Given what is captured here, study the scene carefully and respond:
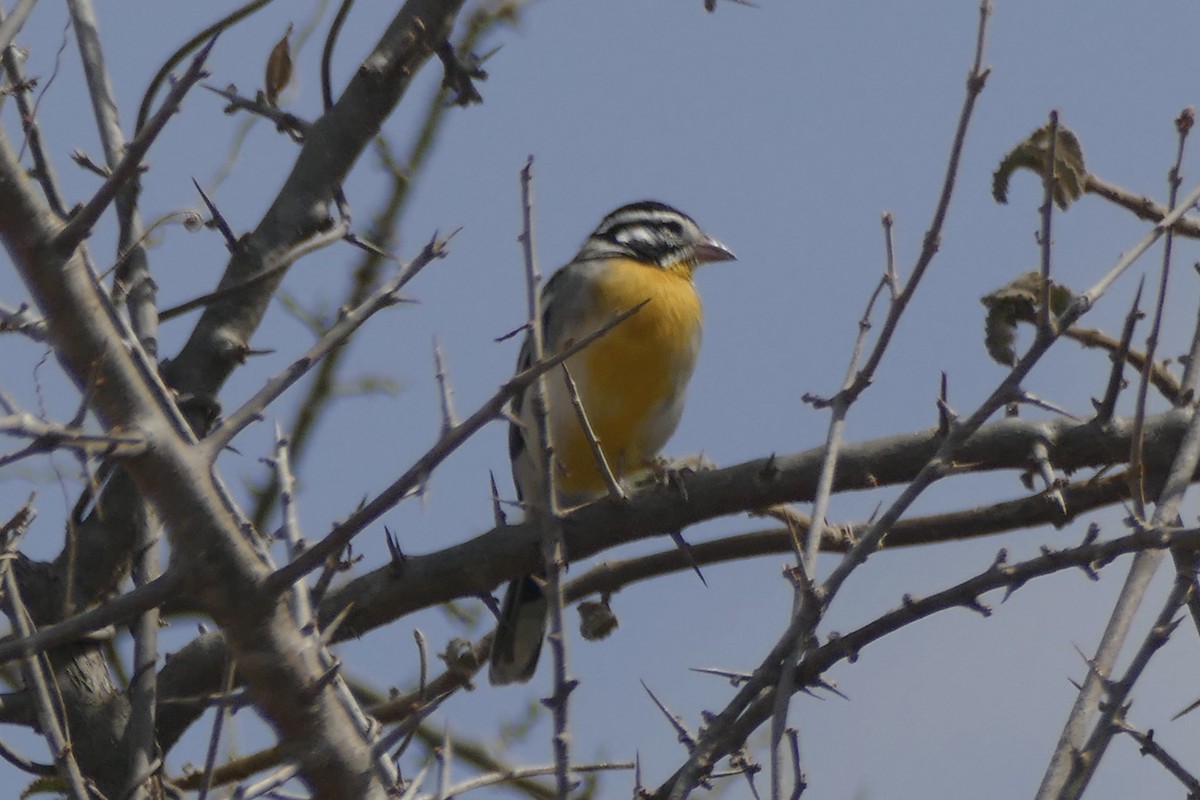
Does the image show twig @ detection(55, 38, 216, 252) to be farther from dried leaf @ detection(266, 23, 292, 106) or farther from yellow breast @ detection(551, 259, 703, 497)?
yellow breast @ detection(551, 259, 703, 497)

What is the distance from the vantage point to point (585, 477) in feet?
24.7

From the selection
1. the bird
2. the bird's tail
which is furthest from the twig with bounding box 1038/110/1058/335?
the bird's tail

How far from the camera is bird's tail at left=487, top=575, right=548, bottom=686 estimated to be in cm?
696

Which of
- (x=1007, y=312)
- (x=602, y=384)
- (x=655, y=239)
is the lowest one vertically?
(x=1007, y=312)

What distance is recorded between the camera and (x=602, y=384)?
23.4 feet

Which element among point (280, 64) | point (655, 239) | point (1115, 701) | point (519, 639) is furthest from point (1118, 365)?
point (655, 239)

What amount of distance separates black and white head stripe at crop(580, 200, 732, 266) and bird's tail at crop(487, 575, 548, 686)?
76.2 inches

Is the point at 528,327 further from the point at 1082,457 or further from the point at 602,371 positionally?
the point at 602,371

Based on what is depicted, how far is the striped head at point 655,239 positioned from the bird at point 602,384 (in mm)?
217

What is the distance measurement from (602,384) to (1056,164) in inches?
126

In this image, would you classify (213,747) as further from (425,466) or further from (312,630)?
(425,466)

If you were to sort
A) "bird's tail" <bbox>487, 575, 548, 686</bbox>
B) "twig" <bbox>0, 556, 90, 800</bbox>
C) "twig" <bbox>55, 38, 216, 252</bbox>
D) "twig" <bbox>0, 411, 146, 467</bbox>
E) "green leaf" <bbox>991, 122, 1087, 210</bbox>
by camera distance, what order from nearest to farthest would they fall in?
"twig" <bbox>0, 411, 146, 467</bbox>
"twig" <bbox>55, 38, 216, 252</bbox>
"twig" <bbox>0, 556, 90, 800</bbox>
"green leaf" <bbox>991, 122, 1087, 210</bbox>
"bird's tail" <bbox>487, 575, 548, 686</bbox>

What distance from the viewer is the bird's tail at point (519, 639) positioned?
274 inches

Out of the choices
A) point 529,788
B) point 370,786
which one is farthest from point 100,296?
point 529,788
